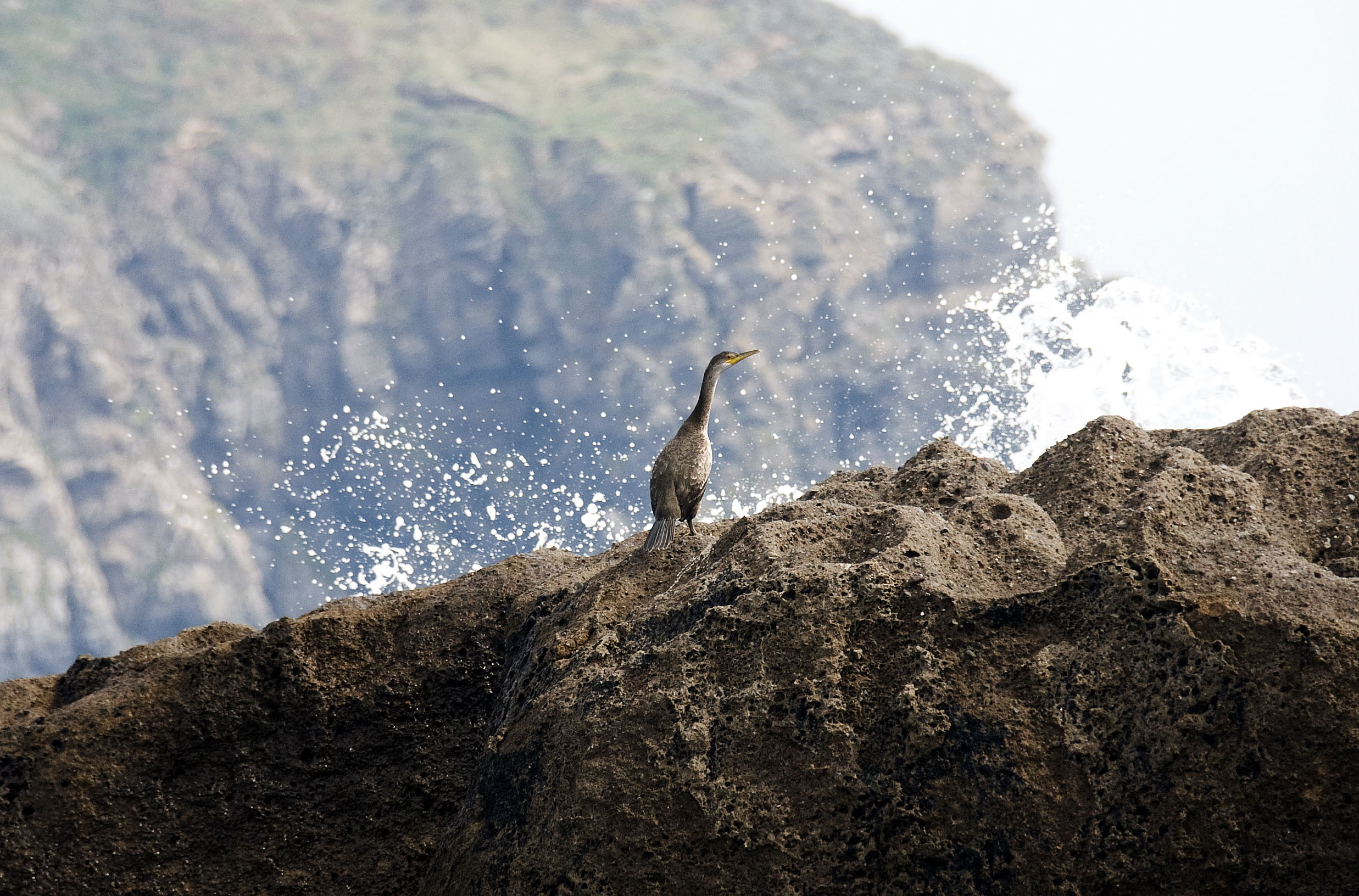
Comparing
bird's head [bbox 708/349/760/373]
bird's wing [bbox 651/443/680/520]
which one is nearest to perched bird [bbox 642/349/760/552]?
bird's wing [bbox 651/443/680/520]

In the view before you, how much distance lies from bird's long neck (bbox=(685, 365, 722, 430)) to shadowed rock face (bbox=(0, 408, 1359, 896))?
248 centimetres

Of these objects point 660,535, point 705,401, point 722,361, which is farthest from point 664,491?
point 722,361

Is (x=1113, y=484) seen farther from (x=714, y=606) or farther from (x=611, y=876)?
(x=611, y=876)

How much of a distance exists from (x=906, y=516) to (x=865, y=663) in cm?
132

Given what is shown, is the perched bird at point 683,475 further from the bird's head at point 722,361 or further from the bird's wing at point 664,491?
the bird's head at point 722,361

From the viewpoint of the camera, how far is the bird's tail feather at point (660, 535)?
884 centimetres

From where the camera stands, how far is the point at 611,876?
19.8 feet

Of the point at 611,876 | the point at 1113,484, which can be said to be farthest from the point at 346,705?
the point at 1113,484

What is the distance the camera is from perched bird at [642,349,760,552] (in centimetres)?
1001

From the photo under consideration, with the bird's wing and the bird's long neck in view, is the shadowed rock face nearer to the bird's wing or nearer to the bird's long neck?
the bird's wing

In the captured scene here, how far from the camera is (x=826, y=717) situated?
6.15 metres

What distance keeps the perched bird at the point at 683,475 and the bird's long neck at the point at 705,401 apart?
1cm

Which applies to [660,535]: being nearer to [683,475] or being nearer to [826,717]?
[683,475]

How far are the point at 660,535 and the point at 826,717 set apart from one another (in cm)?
323
